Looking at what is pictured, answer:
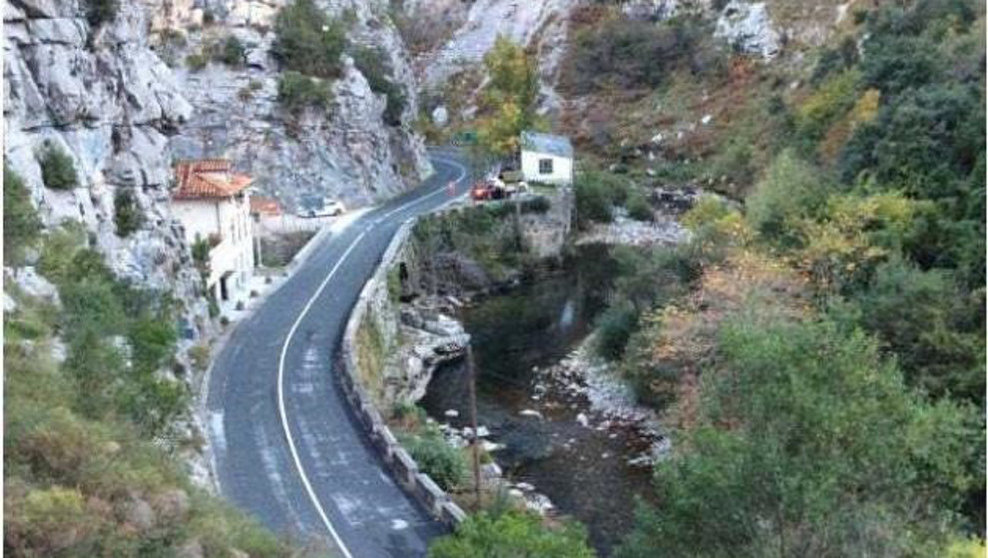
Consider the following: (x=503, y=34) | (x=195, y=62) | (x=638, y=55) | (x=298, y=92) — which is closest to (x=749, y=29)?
(x=638, y=55)

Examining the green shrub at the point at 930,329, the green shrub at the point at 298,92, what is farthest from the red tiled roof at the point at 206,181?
the green shrub at the point at 930,329

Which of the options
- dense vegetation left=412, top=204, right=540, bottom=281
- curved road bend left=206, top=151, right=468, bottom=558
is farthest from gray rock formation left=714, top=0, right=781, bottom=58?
curved road bend left=206, top=151, right=468, bottom=558

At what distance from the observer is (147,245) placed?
99.6 ft

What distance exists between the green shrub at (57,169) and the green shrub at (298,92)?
34.1m

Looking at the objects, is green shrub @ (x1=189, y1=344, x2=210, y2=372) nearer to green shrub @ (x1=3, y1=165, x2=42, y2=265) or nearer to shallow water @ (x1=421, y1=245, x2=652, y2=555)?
shallow water @ (x1=421, y1=245, x2=652, y2=555)

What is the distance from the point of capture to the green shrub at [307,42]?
62.6m

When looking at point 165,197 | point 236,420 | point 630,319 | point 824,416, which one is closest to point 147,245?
point 165,197

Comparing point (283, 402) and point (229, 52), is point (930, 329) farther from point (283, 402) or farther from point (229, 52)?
point (229, 52)

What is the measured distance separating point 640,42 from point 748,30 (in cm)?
931

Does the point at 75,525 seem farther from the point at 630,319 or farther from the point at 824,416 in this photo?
the point at 630,319

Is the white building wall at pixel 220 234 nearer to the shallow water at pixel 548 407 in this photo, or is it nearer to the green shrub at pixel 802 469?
the shallow water at pixel 548 407

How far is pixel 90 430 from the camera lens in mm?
15797

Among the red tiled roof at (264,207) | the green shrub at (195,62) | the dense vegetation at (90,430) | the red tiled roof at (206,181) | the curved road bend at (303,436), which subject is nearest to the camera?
the dense vegetation at (90,430)

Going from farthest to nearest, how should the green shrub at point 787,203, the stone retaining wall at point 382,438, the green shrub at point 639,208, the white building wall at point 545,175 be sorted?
the white building wall at point 545,175 < the green shrub at point 639,208 < the green shrub at point 787,203 < the stone retaining wall at point 382,438
